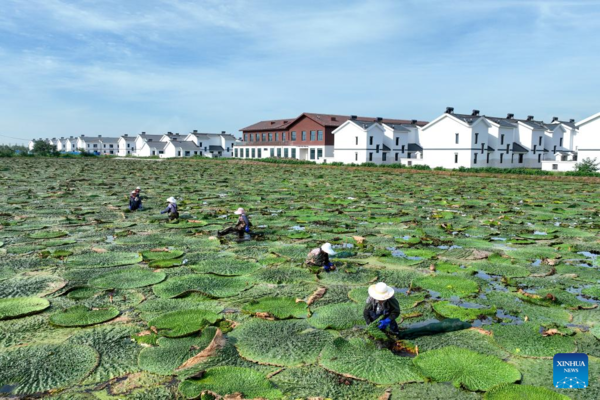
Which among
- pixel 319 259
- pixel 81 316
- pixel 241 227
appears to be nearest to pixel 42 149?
pixel 241 227

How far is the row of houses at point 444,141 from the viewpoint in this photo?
43656mm

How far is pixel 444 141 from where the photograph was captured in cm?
4584

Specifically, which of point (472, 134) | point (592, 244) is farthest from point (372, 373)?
point (472, 134)

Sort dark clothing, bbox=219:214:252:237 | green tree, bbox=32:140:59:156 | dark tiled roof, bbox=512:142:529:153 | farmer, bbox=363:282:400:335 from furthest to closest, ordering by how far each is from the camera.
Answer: green tree, bbox=32:140:59:156 → dark tiled roof, bbox=512:142:529:153 → dark clothing, bbox=219:214:252:237 → farmer, bbox=363:282:400:335

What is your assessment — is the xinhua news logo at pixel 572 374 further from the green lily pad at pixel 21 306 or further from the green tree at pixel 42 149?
the green tree at pixel 42 149

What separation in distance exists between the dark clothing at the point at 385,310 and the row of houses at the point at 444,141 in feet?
125

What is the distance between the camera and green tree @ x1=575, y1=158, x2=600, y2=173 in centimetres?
3238

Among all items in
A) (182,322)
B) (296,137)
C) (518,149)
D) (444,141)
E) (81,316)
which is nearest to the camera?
(182,322)

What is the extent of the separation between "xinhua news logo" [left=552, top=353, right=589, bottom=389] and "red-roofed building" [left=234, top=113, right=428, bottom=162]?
53.2 metres

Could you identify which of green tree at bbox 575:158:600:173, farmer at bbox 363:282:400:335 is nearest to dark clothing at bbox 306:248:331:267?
farmer at bbox 363:282:400:335

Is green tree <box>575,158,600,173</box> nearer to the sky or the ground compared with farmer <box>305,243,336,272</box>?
nearer to the sky

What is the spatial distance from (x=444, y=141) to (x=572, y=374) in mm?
44811

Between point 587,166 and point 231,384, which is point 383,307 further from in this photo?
point 587,166

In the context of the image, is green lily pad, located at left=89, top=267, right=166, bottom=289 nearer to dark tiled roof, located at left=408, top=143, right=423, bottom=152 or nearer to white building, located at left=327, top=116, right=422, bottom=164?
white building, located at left=327, top=116, right=422, bottom=164
